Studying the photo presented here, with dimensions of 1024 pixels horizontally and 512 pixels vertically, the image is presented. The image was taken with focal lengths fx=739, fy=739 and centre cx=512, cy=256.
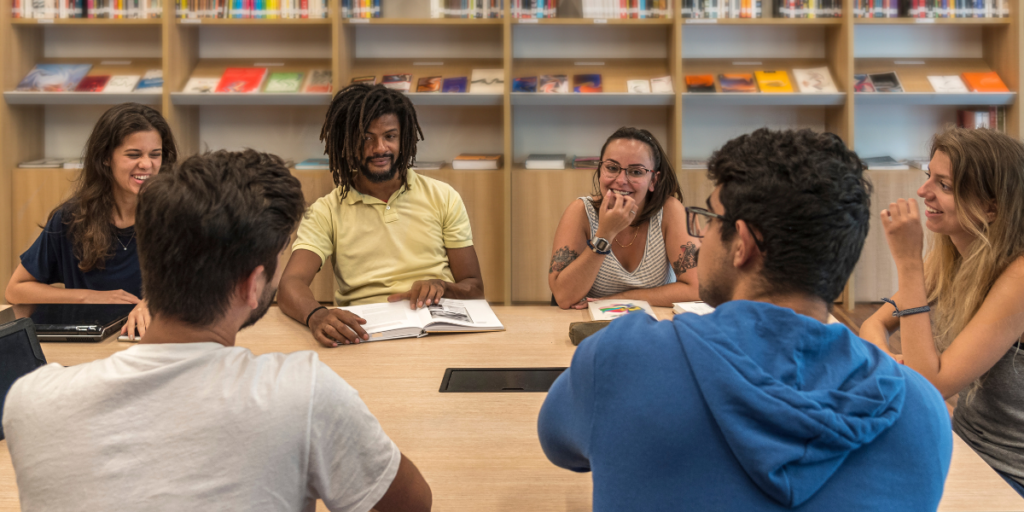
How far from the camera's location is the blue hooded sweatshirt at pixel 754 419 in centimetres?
72

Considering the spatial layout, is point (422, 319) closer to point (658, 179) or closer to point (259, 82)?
point (658, 179)

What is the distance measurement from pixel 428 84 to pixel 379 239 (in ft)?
5.54

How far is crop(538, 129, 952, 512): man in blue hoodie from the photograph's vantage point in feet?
2.39

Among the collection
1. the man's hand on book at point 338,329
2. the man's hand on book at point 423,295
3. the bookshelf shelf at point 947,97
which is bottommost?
the man's hand on book at point 338,329

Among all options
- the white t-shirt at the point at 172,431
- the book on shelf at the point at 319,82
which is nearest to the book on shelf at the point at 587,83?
the book on shelf at the point at 319,82

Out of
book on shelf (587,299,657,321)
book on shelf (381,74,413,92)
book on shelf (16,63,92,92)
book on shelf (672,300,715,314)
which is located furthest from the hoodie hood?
book on shelf (16,63,92,92)

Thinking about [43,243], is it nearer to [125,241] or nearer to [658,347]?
[125,241]

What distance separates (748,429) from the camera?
726mm

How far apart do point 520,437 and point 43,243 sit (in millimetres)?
1710

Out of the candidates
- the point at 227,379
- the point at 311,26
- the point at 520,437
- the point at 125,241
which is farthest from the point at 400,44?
the point at 227,379

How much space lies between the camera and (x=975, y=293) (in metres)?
1.48

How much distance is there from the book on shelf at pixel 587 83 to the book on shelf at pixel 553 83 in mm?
47

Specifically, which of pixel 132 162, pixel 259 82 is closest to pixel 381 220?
pixel 132 162

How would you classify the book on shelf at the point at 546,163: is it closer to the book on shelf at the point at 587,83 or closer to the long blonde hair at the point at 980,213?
the book on shelf at the point at 587,83
